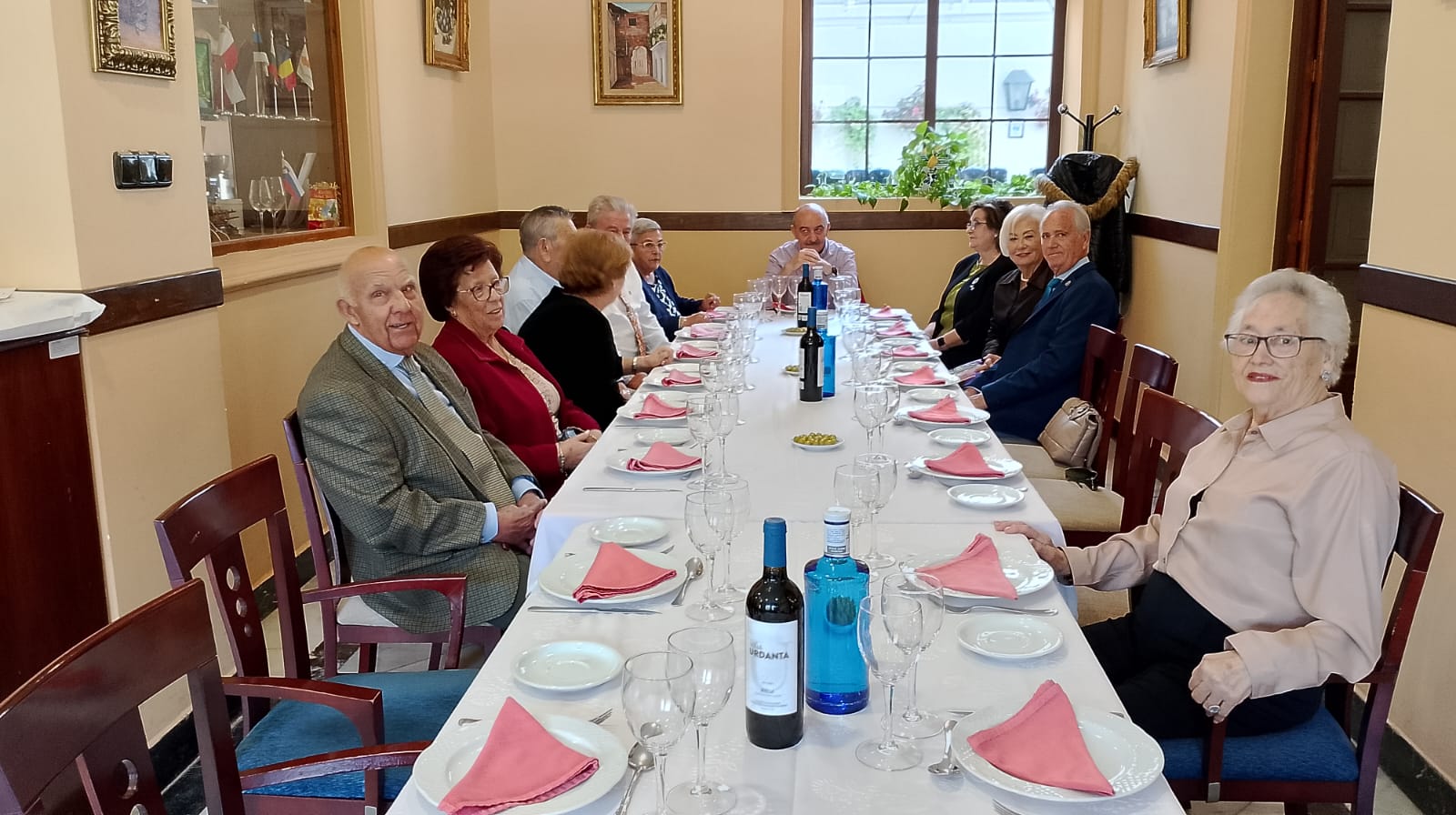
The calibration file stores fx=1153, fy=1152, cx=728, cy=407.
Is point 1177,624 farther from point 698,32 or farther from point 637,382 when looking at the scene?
point 698,32

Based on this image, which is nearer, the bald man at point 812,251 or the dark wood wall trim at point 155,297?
the dark wood wall trim at point 155,297

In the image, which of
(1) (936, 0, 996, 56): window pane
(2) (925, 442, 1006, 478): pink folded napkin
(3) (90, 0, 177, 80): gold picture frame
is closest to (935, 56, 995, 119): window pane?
(1) (936, 0, 996, 56): window pane

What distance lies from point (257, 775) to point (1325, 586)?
1.64 metres

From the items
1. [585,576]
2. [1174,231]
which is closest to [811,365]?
[585,576]

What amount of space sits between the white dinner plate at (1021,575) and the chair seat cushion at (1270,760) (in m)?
0.35

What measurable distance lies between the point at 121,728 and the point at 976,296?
4.42 m

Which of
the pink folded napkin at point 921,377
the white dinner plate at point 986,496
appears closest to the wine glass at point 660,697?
the white dinner plate at point 986,496

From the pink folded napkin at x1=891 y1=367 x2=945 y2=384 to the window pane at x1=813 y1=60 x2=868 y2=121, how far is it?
3.53 metres

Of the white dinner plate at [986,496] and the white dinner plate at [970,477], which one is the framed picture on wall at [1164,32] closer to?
the white dinner plate at [970,477]

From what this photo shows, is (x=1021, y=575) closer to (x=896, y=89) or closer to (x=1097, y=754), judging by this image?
(x=1097, y=754)

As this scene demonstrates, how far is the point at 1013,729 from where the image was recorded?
133cm

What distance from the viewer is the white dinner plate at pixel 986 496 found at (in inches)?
89.9

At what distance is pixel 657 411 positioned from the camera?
3.14 meters

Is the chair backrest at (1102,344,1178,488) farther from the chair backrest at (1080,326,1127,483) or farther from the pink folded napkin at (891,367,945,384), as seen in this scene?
the pink folded napkin at (891,367,945,384)
